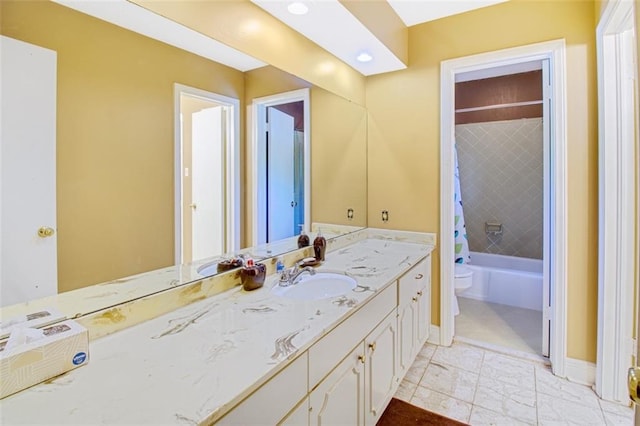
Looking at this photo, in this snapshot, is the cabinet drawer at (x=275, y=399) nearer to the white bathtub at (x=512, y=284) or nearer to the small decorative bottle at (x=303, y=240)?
the small decorative bottle at (x=303, y=240)

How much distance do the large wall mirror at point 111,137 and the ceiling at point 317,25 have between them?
0.13 ft

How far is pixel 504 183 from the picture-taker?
151 inches

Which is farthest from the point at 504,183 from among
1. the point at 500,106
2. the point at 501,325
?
the point at 501,325

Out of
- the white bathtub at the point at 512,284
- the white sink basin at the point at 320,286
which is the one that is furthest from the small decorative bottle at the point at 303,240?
the white bathtub at the point at 512,284

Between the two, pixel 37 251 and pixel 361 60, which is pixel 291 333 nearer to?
pixel 37 251

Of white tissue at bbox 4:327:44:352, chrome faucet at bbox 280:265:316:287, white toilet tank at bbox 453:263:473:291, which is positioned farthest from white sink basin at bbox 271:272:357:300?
white toilet tank at bbox 453:263:473:291

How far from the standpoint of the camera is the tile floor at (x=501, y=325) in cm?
253

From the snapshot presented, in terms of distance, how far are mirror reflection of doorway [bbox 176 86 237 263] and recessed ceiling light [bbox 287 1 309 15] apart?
625 millimetres

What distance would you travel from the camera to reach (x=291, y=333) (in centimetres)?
100

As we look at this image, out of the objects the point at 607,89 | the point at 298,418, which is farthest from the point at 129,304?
the point at 607,89

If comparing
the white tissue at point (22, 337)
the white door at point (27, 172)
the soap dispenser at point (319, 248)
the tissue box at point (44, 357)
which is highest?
the white door at point (27, 172)

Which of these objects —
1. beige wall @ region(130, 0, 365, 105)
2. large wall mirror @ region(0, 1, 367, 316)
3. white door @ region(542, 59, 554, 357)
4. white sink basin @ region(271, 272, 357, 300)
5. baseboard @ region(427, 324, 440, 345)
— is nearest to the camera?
large wall mirror @ region(0, 1, 367, 316)

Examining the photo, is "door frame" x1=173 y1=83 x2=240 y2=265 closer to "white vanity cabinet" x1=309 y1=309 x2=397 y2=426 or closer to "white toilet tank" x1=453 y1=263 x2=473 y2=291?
"white vanity cabinet" x1=309 y1=309 x2=397 y2=426

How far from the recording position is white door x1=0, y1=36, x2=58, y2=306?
2.79ft
